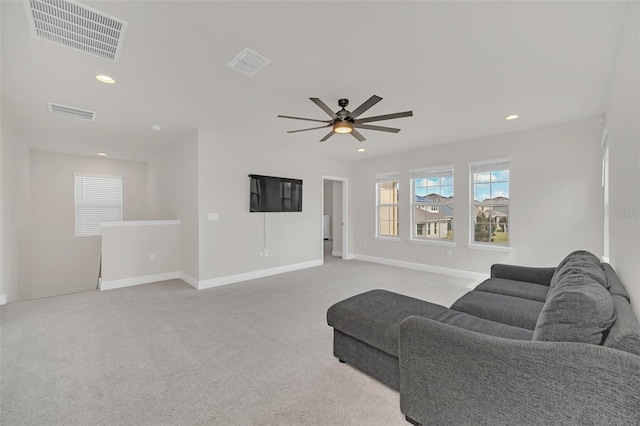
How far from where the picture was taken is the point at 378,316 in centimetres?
Answer: 195

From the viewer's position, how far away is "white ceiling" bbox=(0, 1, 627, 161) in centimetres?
182

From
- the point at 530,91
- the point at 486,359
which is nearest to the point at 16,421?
the point at 486,359

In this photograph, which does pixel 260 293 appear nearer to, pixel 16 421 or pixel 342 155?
pixel 16 421

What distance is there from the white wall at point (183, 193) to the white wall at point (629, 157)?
15.8ft

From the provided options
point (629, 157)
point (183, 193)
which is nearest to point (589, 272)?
point (629, 157)

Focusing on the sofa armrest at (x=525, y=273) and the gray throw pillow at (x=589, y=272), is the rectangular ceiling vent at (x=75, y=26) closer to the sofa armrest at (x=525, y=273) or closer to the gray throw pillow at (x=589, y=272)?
the gray throw pillow at (x=589, y=272)

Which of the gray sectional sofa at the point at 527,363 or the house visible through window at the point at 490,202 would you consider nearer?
the gray sectional sofa at the point at 527,363

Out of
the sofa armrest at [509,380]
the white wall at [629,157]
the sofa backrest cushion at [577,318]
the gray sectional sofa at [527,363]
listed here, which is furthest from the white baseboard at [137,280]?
the white wall at [629,157]

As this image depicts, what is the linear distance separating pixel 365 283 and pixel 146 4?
4.40m

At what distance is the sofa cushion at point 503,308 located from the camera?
201 centimetres

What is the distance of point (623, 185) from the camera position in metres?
1.90

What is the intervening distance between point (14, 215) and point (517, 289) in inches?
279

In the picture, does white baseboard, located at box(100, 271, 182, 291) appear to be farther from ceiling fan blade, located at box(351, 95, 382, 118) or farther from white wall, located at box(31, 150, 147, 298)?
ceiling fan blade, located at box(351, 95, 382, 118)

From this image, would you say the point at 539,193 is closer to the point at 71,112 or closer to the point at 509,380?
the point at 509,380
